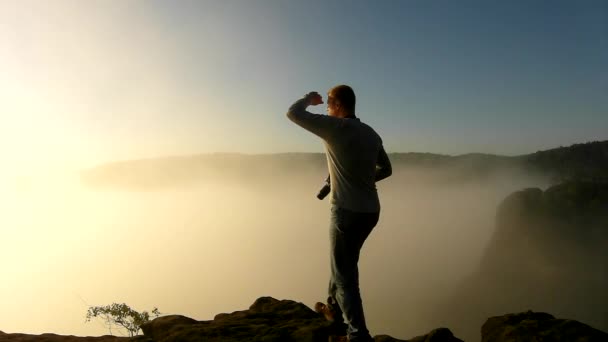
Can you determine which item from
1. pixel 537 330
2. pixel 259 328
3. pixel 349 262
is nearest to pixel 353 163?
pixel 349 262

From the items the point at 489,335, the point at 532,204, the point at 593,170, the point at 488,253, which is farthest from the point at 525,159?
the point at 489,335

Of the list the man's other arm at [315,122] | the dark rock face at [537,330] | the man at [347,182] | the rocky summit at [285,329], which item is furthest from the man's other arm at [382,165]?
the dark rock face at [537,330]

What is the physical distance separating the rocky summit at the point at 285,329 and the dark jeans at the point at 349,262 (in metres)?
2.01

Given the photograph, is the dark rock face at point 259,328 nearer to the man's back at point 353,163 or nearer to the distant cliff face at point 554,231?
the man's back at point 353,163

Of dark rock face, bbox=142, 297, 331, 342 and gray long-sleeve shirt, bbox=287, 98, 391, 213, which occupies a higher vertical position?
gray long-sleeve shirt, bbox=287, 98, 391, 213

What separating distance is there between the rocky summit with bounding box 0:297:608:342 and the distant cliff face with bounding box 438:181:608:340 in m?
60.3

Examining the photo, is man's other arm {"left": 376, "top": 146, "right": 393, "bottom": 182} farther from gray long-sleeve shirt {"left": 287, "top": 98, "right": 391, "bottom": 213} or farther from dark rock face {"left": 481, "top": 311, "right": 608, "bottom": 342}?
dark rock face {"left": 481, "top": 311, "right": 608, "bottom": 342}

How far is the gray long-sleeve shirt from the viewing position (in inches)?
166

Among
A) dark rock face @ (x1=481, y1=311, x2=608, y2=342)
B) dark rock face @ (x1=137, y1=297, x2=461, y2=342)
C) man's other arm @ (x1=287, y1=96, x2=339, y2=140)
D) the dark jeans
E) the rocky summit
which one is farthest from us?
dark rock face @ (x1=137, y1=297, x2=461, y2=342)

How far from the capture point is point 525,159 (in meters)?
179

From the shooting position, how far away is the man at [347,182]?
4.25 meters

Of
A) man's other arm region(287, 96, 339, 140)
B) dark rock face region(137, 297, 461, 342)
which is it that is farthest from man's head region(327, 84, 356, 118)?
dark rock face region(137, 297, 461, 342)

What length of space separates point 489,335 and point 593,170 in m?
115

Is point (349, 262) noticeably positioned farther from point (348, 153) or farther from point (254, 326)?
point (254, 326)
